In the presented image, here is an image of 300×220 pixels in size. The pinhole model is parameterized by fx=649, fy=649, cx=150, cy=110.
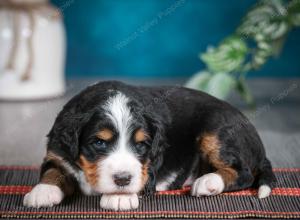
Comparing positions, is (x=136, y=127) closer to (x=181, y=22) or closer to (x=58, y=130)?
(x=58, y=130)

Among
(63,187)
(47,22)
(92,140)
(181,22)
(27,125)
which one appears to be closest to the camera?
(92,140)

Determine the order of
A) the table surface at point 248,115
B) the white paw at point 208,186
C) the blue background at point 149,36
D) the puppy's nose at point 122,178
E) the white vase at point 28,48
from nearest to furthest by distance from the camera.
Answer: the puppy's nose at point 122,178, the white paw at point 208,186, the table surface at point 248,115, the white vase at point 28,48, the blue background at point 149,36

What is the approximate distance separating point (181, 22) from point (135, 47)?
2.05ft

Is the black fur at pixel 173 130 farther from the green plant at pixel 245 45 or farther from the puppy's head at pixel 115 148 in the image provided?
the green plant at pixel 245 45

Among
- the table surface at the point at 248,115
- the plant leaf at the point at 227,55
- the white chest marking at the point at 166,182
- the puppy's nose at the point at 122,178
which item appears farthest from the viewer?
the plant leaf at the point at 227,55

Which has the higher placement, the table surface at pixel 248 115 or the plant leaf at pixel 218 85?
the plant leaf at pixel 218 85

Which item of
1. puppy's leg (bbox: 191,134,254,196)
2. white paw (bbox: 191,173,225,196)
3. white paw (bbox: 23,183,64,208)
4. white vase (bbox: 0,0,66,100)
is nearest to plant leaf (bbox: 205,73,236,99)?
white vase (bbox: 0,0,66,100)

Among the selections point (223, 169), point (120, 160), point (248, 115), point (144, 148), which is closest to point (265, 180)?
point (223, 169)

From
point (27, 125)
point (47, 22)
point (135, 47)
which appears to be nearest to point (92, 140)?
point (27, 125)

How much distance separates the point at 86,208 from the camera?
3.12 metres

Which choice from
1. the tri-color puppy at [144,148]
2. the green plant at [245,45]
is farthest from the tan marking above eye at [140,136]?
the green plant at [245,45]

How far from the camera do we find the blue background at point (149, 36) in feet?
25.2

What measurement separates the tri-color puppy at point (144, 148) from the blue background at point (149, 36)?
13.6ft

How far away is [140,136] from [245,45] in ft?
9.87
